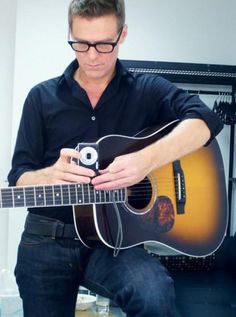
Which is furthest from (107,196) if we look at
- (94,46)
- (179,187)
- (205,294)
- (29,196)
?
(205,294)

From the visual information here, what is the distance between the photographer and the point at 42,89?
1.43m

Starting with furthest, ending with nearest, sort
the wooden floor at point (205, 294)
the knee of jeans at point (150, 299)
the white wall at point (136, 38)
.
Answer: the white wall at point (136, 38) → the wooden floor at point (205, 294) → the knee of jeans at point (150, 299)

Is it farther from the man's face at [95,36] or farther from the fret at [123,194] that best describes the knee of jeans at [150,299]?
the man's face at [95,36]

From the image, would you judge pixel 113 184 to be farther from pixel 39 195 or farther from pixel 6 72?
pixel 6 72

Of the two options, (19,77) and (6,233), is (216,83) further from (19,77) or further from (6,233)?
(6,233)

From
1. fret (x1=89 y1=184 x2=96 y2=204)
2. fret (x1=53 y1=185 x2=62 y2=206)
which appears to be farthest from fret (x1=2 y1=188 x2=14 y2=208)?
fret (x1=89 y1=184 x2=96 y2=204)

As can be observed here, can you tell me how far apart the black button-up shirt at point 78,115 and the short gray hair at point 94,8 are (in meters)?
0.21

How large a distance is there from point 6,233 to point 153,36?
4.56ft

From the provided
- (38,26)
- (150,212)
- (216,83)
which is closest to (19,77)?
(38,26)

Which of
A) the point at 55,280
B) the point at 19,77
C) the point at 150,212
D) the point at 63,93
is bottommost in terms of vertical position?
the point at 55,280

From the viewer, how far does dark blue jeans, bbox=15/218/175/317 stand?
1.17 metres

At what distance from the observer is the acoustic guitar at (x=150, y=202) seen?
1.20 metres

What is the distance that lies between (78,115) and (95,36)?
0.26 meters

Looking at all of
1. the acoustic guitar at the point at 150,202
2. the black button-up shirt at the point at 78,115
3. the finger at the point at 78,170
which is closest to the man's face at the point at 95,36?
the black button-up shirt at the point at 78,115
